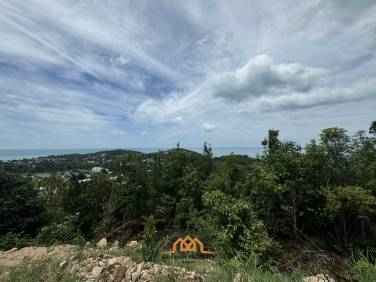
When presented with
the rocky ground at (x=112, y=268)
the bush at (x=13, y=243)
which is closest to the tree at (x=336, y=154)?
the rocky ground at (x=112, y=268)

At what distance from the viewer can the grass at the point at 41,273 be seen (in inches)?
141

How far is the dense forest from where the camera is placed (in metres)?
7.34

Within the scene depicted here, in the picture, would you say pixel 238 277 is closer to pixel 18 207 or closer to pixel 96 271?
pixel 96 271

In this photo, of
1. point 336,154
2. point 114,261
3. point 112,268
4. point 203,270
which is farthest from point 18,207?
point 336,154

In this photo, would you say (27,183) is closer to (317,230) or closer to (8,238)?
(8,238)

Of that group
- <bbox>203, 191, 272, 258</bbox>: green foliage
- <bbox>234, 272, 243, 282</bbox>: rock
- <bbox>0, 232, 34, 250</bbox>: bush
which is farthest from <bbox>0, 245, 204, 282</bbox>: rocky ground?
<bbox>0, 232, 34, 250</bbox>: bush

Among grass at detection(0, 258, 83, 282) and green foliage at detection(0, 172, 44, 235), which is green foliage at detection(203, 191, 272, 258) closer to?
grass at detection(0, 258, 83, 282)

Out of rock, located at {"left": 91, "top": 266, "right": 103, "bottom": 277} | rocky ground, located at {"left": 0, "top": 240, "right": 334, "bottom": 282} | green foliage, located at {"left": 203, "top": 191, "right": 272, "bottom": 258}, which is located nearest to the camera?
rocky ground, located at {"left": 0, "top": 240, "right": 334, "bottom": 282}

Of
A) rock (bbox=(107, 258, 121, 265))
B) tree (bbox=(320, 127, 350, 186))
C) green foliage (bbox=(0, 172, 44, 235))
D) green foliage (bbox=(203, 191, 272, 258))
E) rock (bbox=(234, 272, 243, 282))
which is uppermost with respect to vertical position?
tree (bbox=(320, 127, 350, 186))

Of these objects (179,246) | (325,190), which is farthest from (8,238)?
(325,190)

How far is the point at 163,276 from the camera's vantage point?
2879 mm

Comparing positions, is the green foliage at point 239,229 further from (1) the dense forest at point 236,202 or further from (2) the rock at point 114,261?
(2) the rock at point 114,261

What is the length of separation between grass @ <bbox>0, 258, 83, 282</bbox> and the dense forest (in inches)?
37.4

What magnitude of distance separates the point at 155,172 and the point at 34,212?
8.39 metres
